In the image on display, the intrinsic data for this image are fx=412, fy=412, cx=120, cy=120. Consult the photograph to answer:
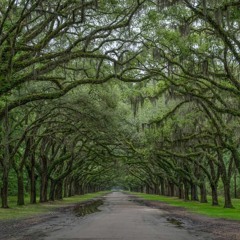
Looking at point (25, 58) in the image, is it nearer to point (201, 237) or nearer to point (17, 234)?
point (17, 234)

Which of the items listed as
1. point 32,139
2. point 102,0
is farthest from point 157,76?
point 32,139

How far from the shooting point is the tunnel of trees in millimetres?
16094

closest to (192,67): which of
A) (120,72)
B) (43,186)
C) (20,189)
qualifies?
(120,72)

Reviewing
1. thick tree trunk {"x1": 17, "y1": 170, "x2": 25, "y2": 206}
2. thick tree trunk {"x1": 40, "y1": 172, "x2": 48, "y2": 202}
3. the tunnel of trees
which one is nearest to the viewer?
the tunnel of trees

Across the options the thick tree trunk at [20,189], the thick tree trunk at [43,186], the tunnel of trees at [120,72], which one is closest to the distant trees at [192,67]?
the tunnel of trees at [120,72]

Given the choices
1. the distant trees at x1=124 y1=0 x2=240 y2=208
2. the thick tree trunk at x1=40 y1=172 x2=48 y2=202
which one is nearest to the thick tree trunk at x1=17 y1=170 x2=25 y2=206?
the thick tree trunk at x1=40 y1=172 x2=48 y2=202

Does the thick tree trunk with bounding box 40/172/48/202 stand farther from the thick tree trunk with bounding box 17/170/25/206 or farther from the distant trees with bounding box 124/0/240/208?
the distant trees with bounding box 124/0/240/208

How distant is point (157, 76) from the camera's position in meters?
23.1

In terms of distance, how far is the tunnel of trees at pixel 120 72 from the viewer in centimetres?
1609

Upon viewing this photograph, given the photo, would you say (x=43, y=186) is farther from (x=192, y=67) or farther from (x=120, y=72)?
(x=192, y=67)

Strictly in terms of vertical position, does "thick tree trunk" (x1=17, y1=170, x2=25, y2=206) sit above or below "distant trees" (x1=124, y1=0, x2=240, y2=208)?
below

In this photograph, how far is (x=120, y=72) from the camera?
22.8 m

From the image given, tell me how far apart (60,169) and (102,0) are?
39.1 meters

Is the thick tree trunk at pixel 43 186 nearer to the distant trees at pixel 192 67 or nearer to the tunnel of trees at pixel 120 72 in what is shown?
the tunnel of trees at pixel 120 72
